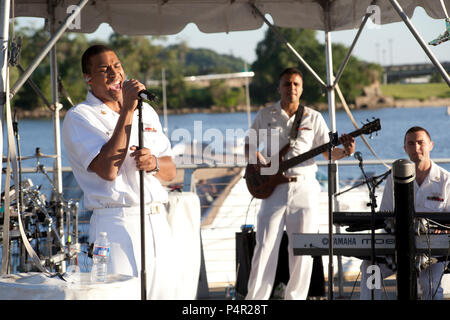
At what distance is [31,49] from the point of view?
43.6 metres

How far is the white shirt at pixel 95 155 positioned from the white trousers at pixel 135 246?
0.19 ft

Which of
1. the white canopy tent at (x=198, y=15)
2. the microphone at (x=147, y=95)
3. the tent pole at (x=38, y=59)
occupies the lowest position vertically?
the microphone at (x=147, y=95)

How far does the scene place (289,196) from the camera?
534cm

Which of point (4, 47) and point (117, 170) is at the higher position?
point (4, 47)

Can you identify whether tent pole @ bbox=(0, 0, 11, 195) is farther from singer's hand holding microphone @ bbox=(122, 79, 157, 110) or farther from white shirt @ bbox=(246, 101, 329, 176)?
white shirt @ bbox=(246, 101, 329, 176)

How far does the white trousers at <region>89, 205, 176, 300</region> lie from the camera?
10.3 feet

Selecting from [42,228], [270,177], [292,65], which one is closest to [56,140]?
[42,228]

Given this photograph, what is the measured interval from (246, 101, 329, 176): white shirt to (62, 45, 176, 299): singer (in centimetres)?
215

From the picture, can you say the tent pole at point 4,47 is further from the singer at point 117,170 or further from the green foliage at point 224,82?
the green foliage at point 224,82

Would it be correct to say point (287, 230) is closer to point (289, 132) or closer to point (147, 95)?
point (289, 132)

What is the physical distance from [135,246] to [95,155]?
47 centimetres

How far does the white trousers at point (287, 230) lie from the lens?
533 centimetres

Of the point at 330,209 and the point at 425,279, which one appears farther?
the point at 425,279

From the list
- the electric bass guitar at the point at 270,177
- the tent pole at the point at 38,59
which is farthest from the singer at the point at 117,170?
the electric bass guitar at the point at 270,177
